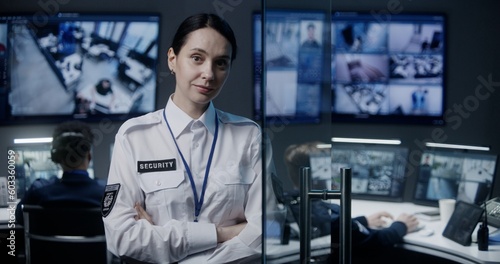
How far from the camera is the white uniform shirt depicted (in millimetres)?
2176

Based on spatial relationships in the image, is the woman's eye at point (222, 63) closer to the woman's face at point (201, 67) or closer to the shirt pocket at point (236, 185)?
the woman's face at point (201, 67)

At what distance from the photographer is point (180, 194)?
2244 millimetres

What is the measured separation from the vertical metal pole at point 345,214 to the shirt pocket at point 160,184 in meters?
0.74

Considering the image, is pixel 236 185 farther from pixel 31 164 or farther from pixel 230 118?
pixel 31 164

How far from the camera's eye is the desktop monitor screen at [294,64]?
5.24 ft

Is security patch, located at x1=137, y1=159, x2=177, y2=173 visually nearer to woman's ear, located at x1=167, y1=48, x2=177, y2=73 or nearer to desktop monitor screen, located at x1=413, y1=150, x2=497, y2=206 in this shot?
woman's ear, located at x1=167, y1=48, x2=177, y2=73

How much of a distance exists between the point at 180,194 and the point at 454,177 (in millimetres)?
1356

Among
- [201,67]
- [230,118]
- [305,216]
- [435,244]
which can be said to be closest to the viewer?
[305,216]

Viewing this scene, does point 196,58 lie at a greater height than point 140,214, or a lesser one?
greater

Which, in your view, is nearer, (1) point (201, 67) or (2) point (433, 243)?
(1) point (201, 67)

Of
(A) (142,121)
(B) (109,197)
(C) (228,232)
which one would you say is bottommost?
(C) (228,232)

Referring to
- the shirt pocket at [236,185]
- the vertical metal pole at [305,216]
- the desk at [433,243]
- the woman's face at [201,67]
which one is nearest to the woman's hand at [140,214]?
the shirt pocket at [236,185]

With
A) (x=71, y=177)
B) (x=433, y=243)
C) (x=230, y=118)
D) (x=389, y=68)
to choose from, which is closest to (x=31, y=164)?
(x=71, y=177)

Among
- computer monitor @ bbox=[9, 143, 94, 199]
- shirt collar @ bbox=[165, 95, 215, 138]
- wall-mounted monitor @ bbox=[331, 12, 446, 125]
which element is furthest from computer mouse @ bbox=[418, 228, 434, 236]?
computer monitor @ bbox=[9, 143, 94, 199]
